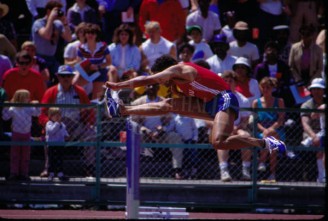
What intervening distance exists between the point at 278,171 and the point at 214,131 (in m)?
2.42

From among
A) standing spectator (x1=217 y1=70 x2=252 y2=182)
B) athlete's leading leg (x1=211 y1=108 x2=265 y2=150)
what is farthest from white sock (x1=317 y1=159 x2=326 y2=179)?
athlete's leading leg (x1=211 y1=108 x2=265 y2=150)

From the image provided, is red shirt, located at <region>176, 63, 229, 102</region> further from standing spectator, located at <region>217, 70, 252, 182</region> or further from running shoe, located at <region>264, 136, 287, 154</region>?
standing spectator, located at <region>217, 70, 252, 182</region>

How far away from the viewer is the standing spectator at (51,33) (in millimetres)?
15859

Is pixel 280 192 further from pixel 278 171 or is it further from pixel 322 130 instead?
pixel 322 130

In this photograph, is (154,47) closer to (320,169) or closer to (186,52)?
(186,52)

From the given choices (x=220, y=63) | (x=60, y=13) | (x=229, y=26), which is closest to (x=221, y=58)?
(x=220, y=63)

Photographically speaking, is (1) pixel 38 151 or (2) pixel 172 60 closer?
(2) pixel 172 60

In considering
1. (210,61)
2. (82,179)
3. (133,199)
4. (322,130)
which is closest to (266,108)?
(322,130)

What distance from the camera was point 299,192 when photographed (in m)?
14.1

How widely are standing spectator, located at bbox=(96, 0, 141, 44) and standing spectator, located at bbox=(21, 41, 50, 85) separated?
168cm

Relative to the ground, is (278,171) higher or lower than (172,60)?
lower

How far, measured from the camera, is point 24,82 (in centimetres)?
1473

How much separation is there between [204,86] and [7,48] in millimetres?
4830

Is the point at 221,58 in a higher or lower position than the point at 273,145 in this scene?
higher
